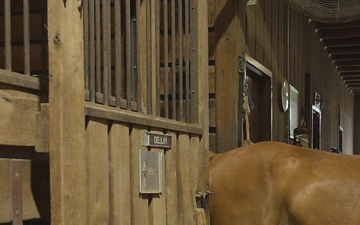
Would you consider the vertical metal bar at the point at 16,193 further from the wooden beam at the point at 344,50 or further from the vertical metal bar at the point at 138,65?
the wooden beam at the point at 344,50

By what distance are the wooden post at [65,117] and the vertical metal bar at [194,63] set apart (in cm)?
105

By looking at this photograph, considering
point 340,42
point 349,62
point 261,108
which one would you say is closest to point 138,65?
point 261,108

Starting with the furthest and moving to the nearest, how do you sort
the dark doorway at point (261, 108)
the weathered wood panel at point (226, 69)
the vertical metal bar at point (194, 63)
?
the dark doorway at point (261, 108), the weathered wood panel at point (226, 69), the vertical metal bar at point (194, 63)

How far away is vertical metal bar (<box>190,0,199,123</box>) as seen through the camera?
8.21 ft

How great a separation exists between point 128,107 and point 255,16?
2592mm

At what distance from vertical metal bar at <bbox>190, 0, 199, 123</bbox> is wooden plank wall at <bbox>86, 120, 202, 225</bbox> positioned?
128 mm

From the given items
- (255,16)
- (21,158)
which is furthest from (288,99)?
(21,158)

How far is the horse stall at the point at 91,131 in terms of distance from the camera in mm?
1394

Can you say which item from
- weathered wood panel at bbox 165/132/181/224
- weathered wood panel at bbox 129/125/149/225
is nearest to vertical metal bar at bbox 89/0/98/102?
weathered wood panel at bbox 129/125/149/225

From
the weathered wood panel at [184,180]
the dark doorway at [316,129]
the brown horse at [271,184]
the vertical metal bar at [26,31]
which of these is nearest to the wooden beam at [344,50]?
the dark doorway at [316,129]

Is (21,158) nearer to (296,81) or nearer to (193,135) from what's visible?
(193,135)

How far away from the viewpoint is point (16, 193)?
4.44ft

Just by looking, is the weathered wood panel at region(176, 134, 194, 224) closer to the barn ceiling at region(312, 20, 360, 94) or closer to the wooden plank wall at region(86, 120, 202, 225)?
the wooden plank wall at region(86, 120, 202, 225)

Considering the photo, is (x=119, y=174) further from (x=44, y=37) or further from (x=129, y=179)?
(x=44, y=37)
